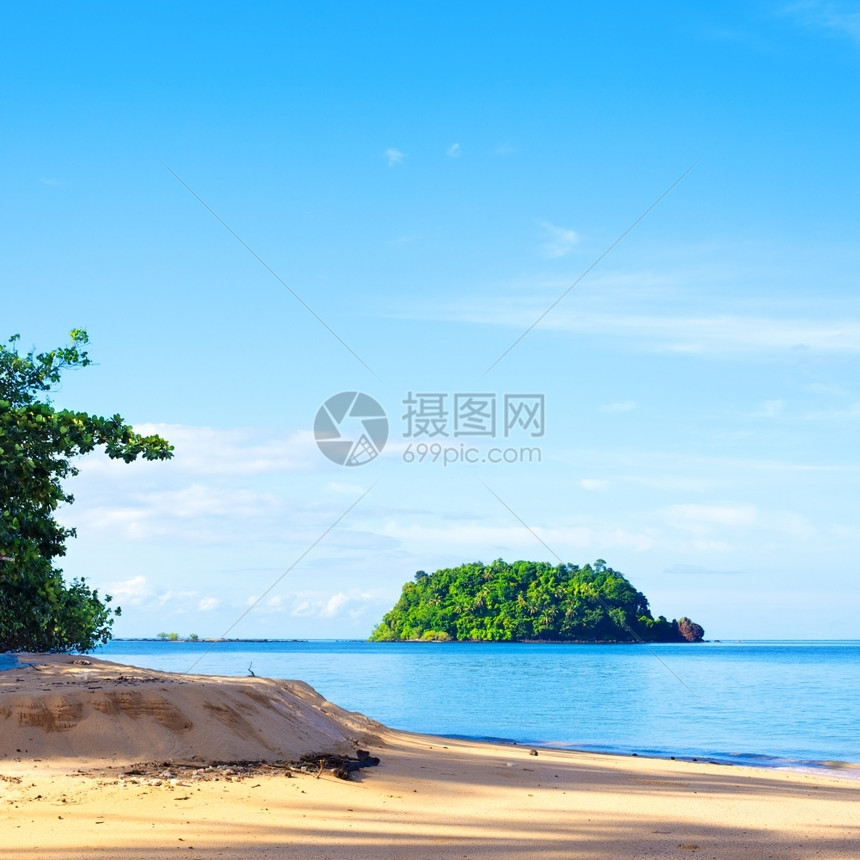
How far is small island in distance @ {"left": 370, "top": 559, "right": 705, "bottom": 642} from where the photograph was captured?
157000 millimetres

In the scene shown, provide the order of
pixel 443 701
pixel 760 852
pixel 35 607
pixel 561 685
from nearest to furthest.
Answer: pixel 760 852
pixel 35 607
pixel 443 701
pixel 561 685

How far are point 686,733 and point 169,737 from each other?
2230 cm

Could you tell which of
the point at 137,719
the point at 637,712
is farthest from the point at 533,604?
the point at 137,719

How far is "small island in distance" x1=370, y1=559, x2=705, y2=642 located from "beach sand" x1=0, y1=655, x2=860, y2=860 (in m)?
143

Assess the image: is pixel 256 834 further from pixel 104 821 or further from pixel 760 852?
pixel 760 852

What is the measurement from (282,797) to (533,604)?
14990 cm

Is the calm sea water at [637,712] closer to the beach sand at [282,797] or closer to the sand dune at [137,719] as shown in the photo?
the beach sand at [282,797]

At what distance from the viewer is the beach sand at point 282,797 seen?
8.93m

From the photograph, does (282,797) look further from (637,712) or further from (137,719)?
(637,712)

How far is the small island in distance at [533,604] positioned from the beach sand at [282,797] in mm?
143324

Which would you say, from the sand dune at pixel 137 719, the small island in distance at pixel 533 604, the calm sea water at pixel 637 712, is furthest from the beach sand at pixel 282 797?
the small island in distance at pixel 533 604

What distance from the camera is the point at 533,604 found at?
157 meters

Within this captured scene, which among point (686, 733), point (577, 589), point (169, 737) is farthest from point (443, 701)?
point (577, 589)

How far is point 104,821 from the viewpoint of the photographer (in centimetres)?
905
